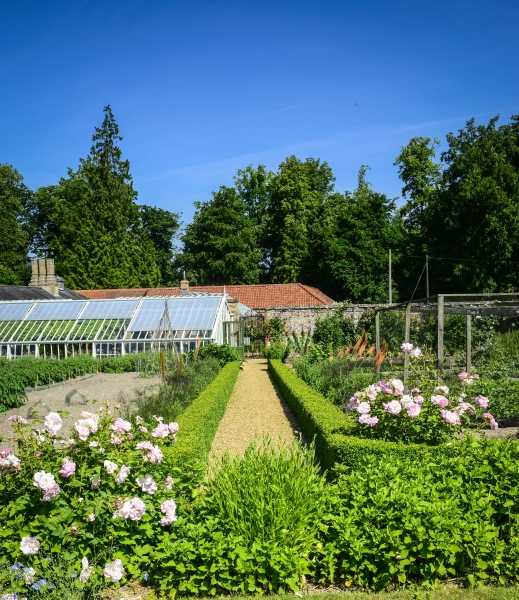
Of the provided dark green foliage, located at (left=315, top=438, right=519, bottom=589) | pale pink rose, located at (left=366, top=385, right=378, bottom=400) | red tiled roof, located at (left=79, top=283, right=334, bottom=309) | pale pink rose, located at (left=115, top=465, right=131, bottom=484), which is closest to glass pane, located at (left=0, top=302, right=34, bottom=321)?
red tiled roof, located at (left=79, top=283, right=334, bottom=309)

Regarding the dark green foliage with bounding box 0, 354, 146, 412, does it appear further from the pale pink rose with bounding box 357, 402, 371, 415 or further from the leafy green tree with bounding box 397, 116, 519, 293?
the leafy green tree with bounding box 397, 116, 519, 293

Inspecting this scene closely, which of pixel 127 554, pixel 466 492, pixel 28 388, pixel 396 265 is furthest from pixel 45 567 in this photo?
pixel 396 265

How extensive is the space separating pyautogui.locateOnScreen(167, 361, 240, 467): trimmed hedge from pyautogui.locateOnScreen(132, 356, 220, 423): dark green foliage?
0.54 feet

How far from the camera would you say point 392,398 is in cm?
556

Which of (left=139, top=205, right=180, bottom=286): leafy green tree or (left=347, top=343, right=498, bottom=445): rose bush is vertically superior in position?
(left=139, top=205, right=180, bottom=286): leafy green tree

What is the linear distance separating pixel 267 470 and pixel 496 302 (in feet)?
31.3

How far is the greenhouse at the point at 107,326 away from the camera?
61.0 ft

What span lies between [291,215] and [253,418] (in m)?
32.9

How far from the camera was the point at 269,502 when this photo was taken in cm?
402

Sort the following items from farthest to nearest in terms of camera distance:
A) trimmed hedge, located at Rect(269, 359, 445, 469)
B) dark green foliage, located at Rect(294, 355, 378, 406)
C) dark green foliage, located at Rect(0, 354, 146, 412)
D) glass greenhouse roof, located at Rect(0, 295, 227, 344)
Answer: glass greenhouse roof, located at Rect(0, 295, 227, 344) < dark green foliage, located at Rect(0, 354, 146, 412) < dark green foliage, located at Rect(294, 355, 378, 406) < trimmed hedge, located at Rect(269, 359, 445, 469)

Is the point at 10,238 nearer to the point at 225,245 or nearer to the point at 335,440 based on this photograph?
the point at 225,245

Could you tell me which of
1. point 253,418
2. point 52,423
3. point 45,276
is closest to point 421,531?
point 52,423

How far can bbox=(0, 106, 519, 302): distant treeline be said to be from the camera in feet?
97.7

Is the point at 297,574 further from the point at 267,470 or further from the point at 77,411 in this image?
the point at 77,411
